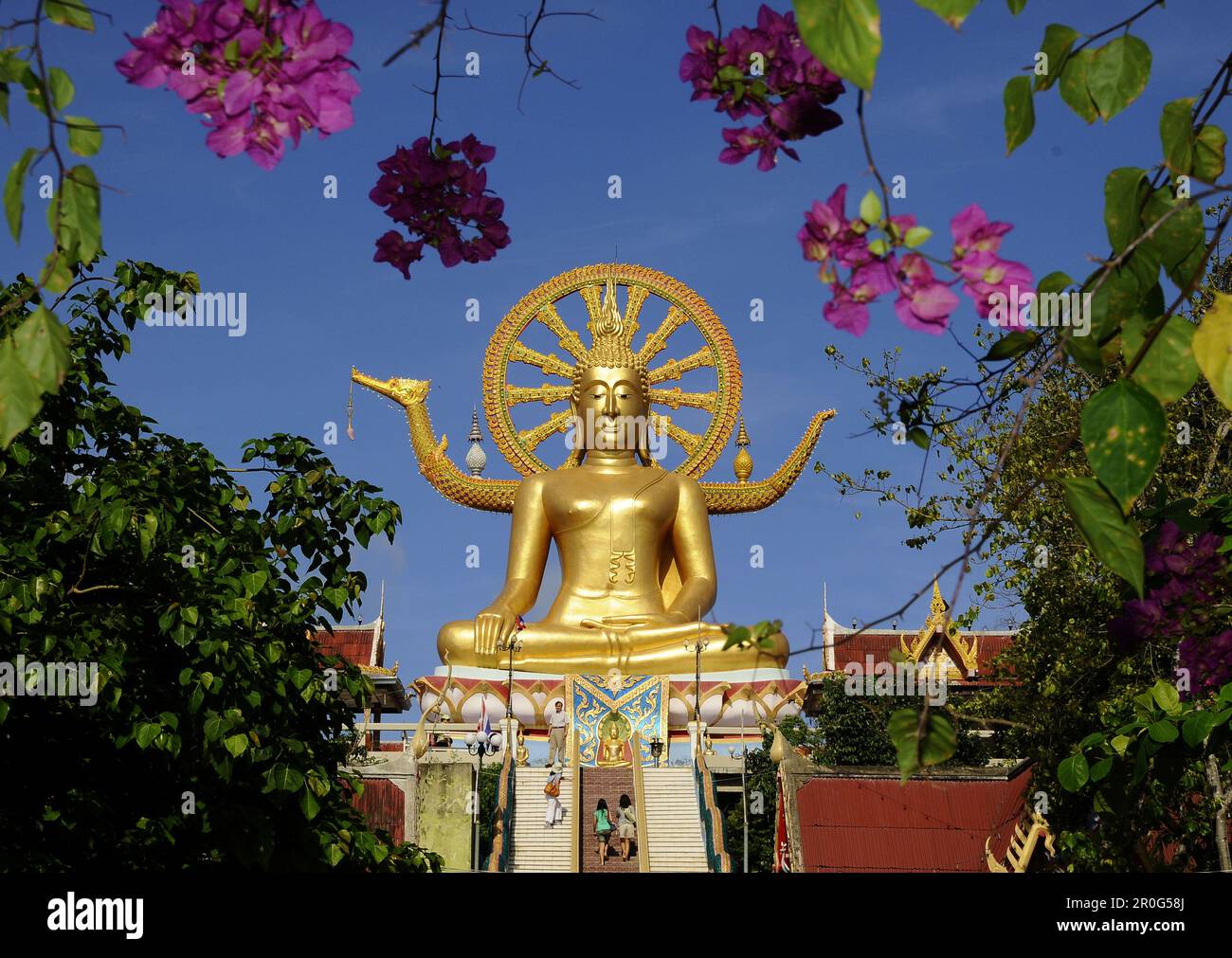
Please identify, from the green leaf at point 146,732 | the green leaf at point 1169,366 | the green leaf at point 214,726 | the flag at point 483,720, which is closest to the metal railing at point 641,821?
the flag at point 483,720

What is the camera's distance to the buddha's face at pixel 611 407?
21094mm

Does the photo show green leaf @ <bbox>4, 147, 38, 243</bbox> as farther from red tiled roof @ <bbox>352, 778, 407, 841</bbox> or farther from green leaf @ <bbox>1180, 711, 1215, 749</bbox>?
red tiled roof @ <bbox>352, 778, 407, 841</bbox>

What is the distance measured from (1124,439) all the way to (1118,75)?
1.87 feet

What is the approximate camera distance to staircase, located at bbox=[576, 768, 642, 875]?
16219 mm

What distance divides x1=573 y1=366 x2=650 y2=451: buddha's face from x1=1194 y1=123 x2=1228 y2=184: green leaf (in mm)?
18821

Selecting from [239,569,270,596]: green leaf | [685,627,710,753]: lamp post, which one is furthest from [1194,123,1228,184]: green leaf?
[685,627,710,753]: lamp post

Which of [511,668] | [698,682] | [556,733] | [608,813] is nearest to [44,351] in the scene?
[608,813]

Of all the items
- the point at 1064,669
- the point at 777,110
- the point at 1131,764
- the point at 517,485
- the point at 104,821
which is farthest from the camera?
the point at 517,485

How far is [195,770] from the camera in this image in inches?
314

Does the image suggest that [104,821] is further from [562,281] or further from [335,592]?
[562,281]

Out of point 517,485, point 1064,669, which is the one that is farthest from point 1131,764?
point 517,485

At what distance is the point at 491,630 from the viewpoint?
66.7ft
